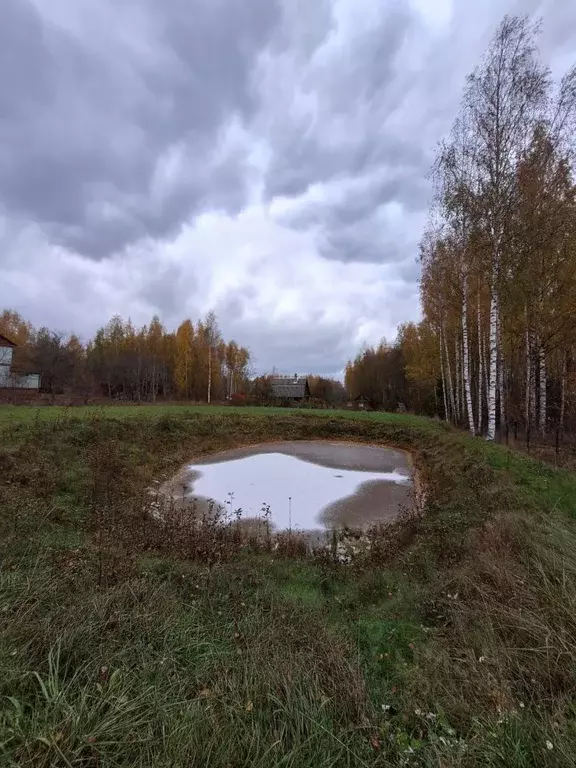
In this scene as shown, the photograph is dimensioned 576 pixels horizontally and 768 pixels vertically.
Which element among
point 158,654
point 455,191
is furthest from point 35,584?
point 455,191

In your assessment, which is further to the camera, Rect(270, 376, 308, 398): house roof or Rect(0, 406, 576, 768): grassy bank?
Rect(270, 376, 308, 398): house roof

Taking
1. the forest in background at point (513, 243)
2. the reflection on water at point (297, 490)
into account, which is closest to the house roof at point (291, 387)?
the forest in background at point (513, 243)

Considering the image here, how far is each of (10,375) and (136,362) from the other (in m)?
12.5

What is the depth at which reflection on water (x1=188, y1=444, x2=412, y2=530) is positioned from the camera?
29.2ft

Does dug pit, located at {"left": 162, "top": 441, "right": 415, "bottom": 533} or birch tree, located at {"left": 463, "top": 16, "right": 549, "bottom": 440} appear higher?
birch tree, located at {"left": 463, "top": 16, "right": 549, "bottom": 440}

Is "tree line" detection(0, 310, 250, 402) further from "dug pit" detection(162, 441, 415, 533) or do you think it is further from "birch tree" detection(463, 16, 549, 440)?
"birch tree" detection(463, 16, 549, 440)

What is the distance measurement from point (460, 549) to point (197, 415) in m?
17.3

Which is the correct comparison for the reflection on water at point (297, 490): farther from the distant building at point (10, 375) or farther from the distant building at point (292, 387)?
the distant building at point (292, 387)

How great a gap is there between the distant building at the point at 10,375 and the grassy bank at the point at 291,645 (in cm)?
2824

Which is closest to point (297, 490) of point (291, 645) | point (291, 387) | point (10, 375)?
point (291, 645)

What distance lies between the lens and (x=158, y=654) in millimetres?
2762

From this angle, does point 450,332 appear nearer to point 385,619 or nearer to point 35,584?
point 385,619

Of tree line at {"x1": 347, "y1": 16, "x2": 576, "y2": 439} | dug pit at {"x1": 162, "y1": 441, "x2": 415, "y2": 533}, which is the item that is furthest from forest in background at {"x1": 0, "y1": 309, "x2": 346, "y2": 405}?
tree line at {"x1": 347, "y1": 16, "x2": 576, "y2": 439}

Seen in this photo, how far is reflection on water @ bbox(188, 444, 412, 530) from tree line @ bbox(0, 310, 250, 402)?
923 inches
